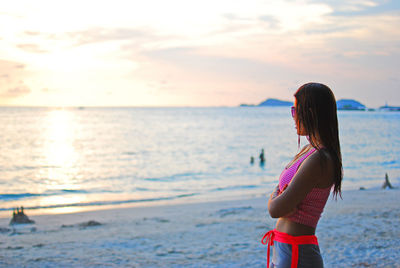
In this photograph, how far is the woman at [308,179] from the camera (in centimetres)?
208

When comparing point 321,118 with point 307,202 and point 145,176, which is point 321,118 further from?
point 145,176

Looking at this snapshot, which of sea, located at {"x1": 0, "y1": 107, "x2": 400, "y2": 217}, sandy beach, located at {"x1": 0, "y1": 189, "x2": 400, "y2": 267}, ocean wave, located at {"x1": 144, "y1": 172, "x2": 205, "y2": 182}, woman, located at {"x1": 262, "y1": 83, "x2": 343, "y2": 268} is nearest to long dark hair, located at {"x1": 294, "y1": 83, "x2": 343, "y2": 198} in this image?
woman, located at {"x1": 262, "y1": 83, "x2": 343, "y2": 268}

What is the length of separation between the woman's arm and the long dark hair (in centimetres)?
5

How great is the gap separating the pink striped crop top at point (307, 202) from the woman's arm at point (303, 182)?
7 centimetres

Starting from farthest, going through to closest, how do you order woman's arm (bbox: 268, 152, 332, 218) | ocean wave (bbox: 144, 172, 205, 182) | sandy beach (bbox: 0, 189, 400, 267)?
ocean wave (bbox: 144, 172, 205, 182) → sandy beach (bbox: 0, 189, 400, 267) → woman's arm (bbox: 268, 152, 332, 218)

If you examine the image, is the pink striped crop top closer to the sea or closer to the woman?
the woman

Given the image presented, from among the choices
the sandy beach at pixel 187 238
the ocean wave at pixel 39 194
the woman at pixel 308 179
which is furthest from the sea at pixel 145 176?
the woman at pixel 308 179

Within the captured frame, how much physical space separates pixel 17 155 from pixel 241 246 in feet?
114

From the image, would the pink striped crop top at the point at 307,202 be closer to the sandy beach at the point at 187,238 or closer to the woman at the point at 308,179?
the woman at the point at 308,179

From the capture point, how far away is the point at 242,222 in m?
10.0

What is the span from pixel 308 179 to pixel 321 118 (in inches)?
13.7

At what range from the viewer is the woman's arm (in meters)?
2.06

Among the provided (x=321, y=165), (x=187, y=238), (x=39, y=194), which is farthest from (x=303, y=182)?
(x=39, y=194)

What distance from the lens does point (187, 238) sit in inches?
340
